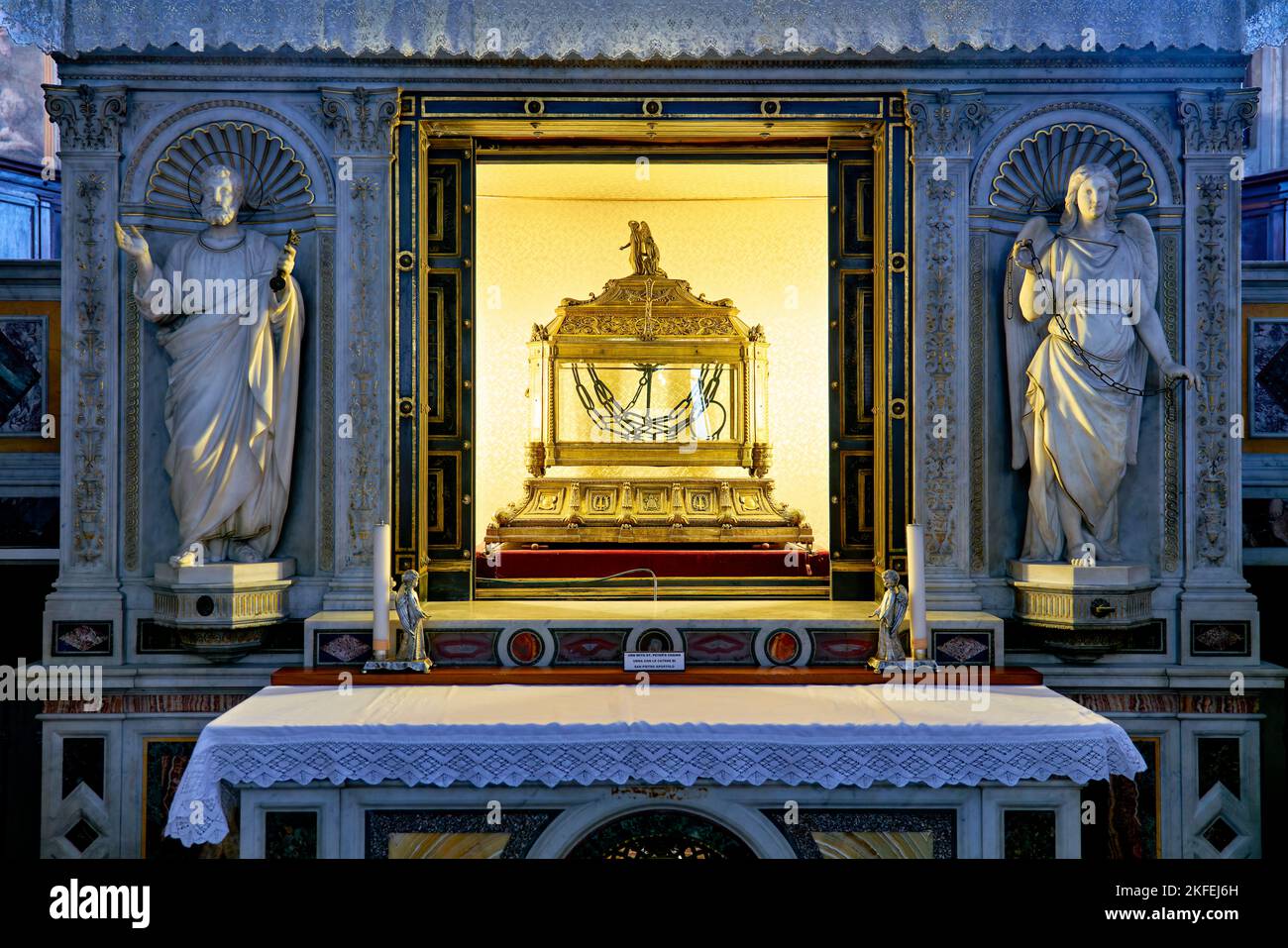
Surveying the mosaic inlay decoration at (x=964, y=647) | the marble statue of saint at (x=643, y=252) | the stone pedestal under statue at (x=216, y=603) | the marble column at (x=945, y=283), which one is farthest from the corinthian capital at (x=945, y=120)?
the stone pedestal under statue at (x=216, y=603)

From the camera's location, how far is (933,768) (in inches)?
149

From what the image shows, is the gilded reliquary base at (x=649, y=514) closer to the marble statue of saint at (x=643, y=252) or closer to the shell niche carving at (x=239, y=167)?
the marble statue of saint at (x=643, y=252)

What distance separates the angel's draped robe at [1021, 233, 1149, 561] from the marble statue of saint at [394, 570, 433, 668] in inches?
114

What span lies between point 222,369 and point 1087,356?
156 inches

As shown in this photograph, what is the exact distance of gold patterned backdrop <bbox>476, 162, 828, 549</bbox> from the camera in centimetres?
684

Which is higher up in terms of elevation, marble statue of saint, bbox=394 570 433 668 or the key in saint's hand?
the key in saint's hand

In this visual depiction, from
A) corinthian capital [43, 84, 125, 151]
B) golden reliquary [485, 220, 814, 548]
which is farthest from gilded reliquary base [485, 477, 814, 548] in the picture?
corinthian capital [43, 84, 125, 151]

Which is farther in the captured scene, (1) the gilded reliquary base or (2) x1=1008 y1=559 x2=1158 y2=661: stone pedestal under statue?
(1) the gilded reliquary base

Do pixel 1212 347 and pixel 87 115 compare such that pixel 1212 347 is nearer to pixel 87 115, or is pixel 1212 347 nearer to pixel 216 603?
pixel 216 603

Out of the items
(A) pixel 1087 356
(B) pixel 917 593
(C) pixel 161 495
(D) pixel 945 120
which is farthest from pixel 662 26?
(C) pixel 161 495

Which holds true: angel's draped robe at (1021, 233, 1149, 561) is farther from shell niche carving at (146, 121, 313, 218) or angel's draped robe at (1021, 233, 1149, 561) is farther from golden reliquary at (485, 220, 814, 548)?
shell niche carving at (146, 121, 313, 218)

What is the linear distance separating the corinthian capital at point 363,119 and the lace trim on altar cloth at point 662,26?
20 cm
